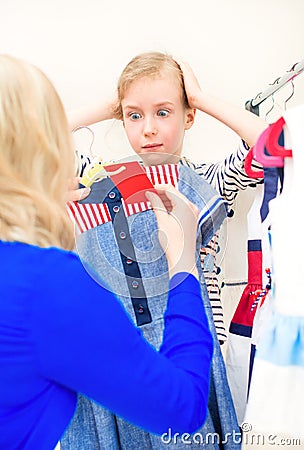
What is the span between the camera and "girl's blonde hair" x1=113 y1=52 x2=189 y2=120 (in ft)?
3.97

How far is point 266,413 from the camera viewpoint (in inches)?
30.5

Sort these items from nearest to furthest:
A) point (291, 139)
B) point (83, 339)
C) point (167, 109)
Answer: point (83, 339), point (291, 139), point (167, 109)

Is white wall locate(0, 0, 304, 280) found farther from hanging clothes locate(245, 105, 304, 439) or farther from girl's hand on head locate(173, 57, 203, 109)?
hanging clothes locate(245, 105, 304, 439)

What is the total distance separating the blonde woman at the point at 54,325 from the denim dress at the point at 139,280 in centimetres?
24

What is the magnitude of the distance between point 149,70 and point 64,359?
27.6 inches

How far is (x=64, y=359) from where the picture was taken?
2.22ft

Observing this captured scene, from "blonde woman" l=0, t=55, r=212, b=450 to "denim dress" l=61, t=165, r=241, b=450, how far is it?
236 mm

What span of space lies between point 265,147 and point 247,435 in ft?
2.35

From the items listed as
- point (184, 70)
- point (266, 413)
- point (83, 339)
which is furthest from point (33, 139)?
point (184, 70)

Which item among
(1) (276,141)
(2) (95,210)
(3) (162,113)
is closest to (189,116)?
(3) (162,113)

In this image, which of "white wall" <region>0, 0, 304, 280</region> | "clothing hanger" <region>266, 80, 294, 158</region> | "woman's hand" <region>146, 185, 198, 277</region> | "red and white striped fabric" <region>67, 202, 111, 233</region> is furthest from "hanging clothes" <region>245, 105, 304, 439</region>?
"white wall" <region>0, 0, 304, 280</region>

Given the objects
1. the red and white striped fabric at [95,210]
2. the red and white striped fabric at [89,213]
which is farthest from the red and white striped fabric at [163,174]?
the red and white striped fabric at [89,213]

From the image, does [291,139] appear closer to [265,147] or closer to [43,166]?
[265,147]

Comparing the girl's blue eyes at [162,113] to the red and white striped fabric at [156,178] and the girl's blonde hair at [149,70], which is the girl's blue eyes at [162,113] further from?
the red and white striped fabric at [156,178]
